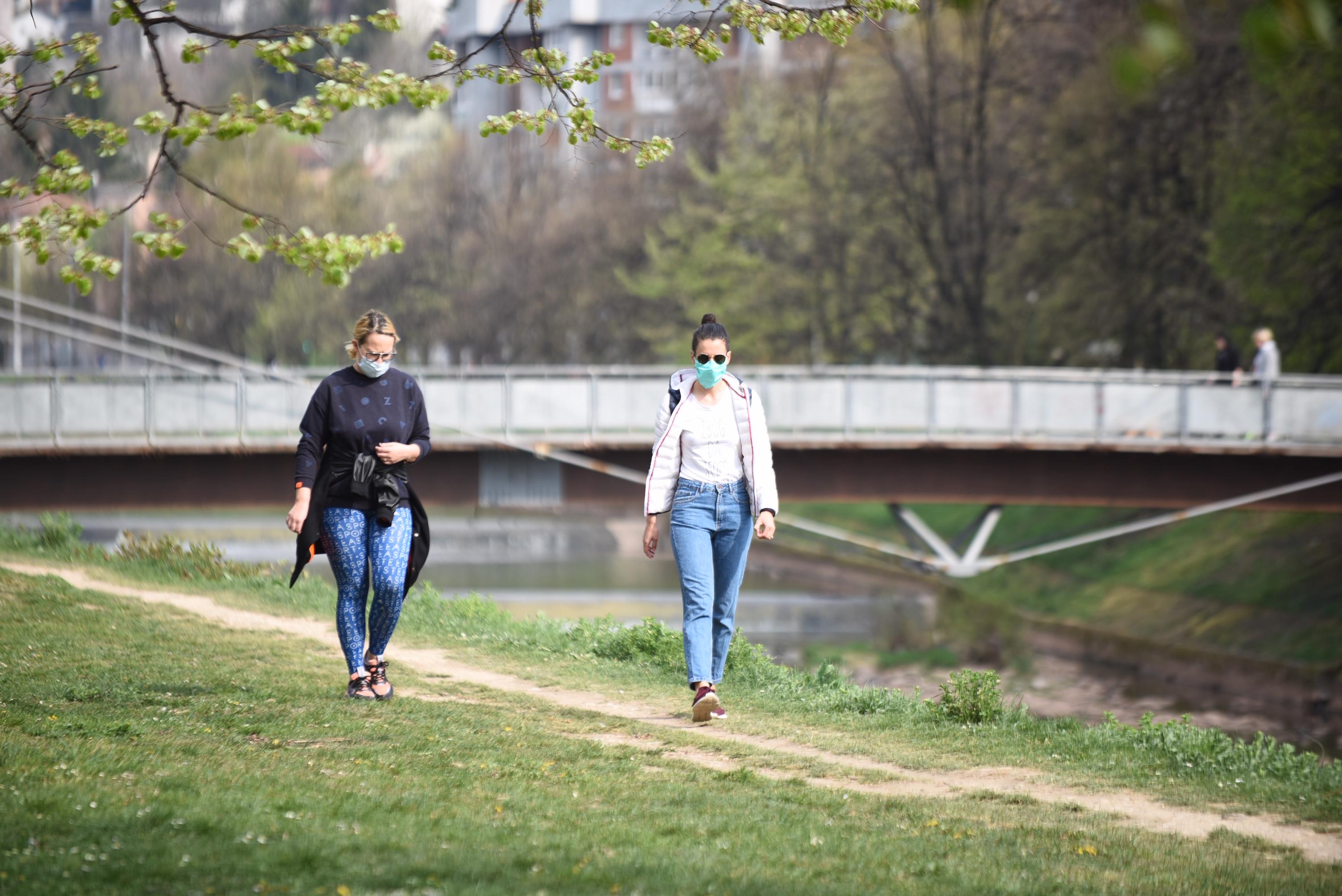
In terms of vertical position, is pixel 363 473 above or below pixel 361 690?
above

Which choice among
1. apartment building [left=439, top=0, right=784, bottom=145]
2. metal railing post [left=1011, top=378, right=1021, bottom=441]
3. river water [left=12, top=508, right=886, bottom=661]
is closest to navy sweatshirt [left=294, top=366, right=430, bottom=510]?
metal railing post [left=1011, top=378, right=1021, bottom=441]

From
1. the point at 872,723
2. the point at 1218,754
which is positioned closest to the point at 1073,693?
the point at 872,723

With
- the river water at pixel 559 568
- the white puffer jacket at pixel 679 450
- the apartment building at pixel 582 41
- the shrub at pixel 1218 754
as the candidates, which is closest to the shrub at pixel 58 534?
the river water at pixel 559 568

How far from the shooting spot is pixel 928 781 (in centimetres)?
706

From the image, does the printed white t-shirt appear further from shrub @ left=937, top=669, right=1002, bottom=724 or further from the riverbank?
the riverbank

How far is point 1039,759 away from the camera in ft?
25.2

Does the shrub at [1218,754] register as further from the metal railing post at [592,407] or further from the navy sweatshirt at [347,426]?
the metal railing post at [592,407]

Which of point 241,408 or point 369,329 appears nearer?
point 369,329

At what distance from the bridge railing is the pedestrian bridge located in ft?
0.08

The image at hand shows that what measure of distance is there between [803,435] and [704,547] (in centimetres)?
1424

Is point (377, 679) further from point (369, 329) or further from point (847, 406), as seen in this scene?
point (847, 406)

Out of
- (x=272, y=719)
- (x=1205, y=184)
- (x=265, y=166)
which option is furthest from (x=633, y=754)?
(x=265, y=166)

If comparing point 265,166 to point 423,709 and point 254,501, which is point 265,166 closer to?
point 254,501

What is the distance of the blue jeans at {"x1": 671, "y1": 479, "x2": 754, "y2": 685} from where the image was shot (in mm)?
7930
